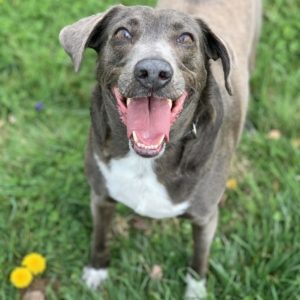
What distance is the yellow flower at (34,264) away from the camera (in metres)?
3.75

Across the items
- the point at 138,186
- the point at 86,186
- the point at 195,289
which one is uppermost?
the point at 138,186

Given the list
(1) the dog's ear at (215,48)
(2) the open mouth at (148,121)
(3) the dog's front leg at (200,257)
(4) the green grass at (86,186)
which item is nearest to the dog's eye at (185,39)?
(1) the dog's ear at (215,48)

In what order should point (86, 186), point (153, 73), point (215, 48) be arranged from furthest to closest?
point (86, 186), point (215, 48), point (153, 73)

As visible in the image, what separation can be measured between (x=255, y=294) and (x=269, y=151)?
1252mm

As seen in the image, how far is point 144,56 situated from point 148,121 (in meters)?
0.32

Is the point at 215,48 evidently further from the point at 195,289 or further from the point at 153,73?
the point at 195,289

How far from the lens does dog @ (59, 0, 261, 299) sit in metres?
2.74

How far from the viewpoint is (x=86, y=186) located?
13.7 feet

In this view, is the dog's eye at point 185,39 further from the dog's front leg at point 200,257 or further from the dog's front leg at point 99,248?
the dog's front leg at point 99,248

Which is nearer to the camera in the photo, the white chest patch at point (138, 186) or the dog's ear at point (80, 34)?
the dog's ear at point (80, 34)

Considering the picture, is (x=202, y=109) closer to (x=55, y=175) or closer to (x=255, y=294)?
(x=255, y=294)

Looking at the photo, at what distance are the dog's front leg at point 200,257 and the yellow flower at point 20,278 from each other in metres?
0.99

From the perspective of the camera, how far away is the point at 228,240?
13.0 ft

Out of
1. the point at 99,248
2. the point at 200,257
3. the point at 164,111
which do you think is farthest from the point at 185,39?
the point at 99,248
